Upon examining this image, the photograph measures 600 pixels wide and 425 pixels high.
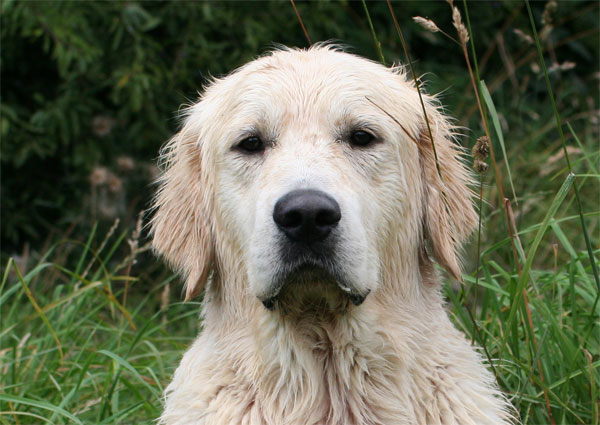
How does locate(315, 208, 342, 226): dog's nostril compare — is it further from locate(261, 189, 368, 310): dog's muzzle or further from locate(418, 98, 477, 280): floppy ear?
locate(418, 98, 477, 280): floppy ear

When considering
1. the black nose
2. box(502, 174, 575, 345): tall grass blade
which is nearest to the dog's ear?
the black nose

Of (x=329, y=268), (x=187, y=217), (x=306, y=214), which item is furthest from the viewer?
(x=187, y=217)

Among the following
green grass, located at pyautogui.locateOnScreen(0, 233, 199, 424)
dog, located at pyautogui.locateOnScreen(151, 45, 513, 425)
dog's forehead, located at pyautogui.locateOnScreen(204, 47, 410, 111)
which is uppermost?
dog's forehead, located at pyautogui.locateOnScreen(204, 47, 410, 111)

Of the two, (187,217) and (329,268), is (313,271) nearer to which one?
(329,268)

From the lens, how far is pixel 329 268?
2.69 metres

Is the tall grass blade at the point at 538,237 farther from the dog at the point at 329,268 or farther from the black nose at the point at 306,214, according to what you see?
the black nose at the point at 306,214

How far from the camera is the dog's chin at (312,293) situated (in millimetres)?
2713

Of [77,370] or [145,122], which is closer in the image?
[77,370]

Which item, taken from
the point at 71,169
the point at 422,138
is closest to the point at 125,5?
the point at 71,169

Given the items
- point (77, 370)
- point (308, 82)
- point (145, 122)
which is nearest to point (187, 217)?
point (308, 82)

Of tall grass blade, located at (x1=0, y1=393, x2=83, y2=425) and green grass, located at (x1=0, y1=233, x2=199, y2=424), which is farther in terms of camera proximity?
green grass, located at (x1=0, y1=233, x2=199, y2=424)

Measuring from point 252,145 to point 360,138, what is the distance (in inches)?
15.8

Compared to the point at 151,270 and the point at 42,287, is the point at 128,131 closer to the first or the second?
the point at 151,270

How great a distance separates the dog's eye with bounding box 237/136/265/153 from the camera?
305cm
